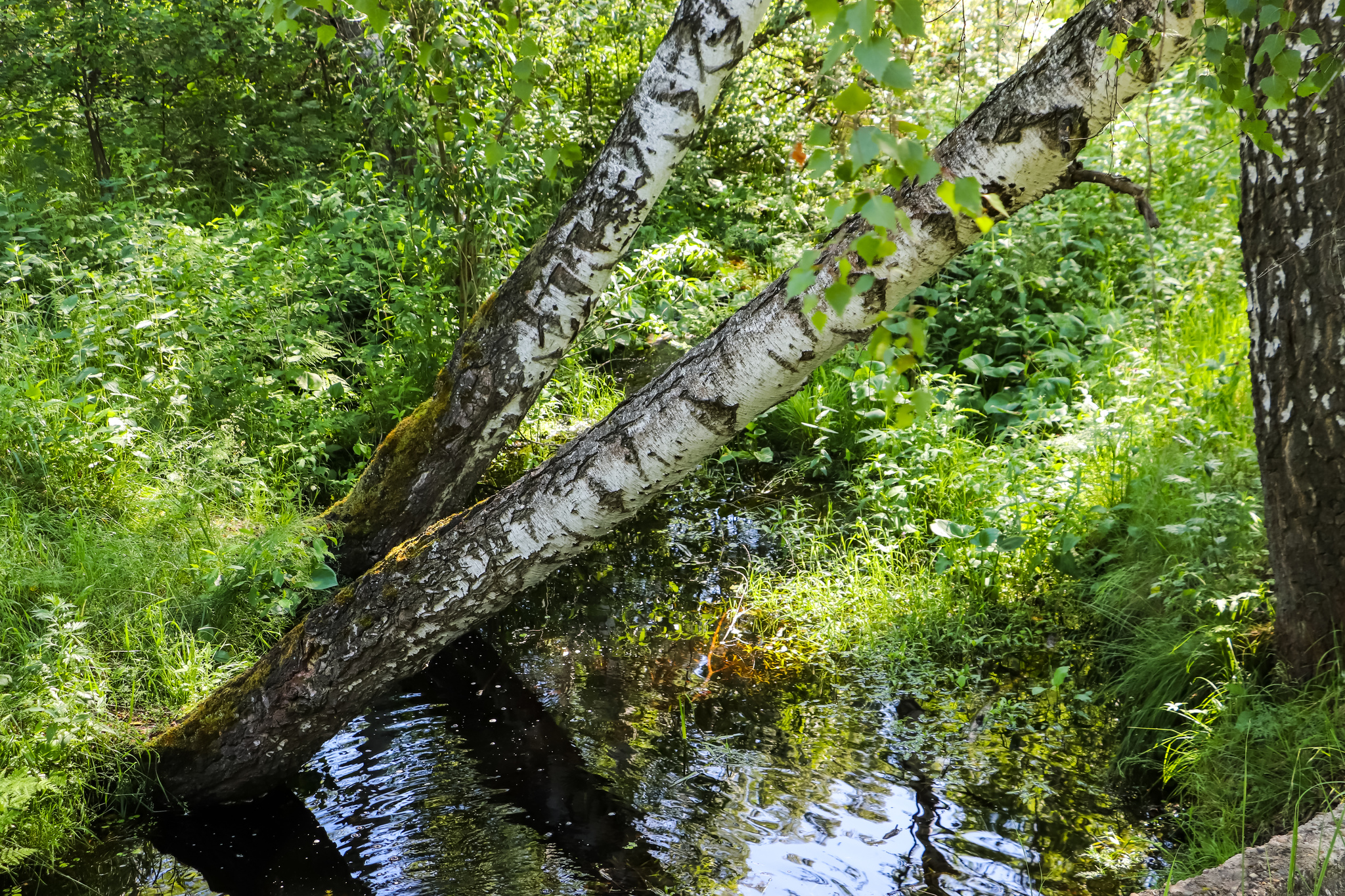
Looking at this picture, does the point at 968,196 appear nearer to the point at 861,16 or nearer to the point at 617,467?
the point at 861,16

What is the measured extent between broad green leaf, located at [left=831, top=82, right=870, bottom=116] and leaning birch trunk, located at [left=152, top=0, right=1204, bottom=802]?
30.0 inches

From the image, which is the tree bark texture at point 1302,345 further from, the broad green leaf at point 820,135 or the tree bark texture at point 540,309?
the broad green leaf at point 820,135

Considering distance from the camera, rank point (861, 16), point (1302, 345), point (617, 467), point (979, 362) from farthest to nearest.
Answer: point (979, 362), point (1302, 345), point (617, 467), point (861, 16)

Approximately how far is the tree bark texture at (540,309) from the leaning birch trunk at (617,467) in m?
0.95

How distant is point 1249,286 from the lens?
8.79 feet

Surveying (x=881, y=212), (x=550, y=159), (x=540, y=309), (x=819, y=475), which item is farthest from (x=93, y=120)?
(x=881, y=212)

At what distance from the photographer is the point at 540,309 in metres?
3.35

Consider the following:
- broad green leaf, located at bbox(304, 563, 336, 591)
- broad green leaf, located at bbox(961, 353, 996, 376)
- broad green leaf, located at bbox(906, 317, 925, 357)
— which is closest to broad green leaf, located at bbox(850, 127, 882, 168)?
broad green leaf, located at bbox(906, 317, 925, 357)

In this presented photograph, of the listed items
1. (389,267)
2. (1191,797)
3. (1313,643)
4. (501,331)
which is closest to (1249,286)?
(1313,643)

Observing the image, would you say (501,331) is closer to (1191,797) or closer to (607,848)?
(607,848)

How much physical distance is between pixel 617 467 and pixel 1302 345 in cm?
204

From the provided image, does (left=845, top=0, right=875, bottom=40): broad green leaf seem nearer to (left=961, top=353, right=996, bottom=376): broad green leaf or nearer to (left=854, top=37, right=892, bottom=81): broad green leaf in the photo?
(left=854, top=37, right=892, bottom=81): broad green leaf

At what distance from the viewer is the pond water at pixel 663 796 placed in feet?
8.43

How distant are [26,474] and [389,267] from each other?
90.8 inches
